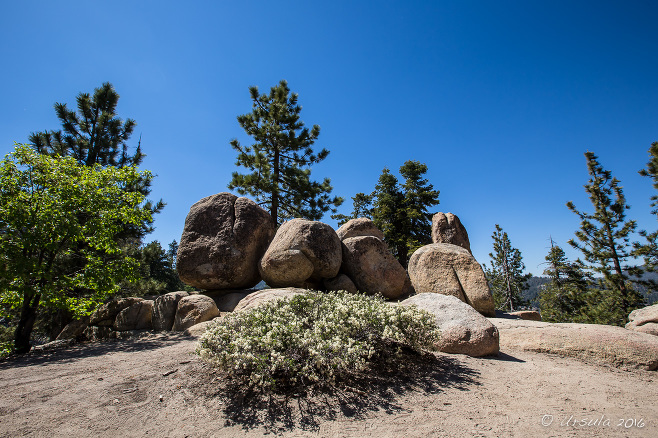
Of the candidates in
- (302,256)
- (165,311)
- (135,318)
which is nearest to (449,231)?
(302,256)

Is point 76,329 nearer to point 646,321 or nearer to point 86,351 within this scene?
point 86,351

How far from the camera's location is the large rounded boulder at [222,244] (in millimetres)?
10945

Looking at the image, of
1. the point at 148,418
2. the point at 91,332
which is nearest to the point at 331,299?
the point at 148,418

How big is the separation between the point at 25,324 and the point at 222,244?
5.41m

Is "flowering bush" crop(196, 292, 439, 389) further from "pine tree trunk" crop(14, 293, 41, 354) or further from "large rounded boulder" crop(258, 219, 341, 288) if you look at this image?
"pine tree trunk" crop(14, 293, 41, 354)

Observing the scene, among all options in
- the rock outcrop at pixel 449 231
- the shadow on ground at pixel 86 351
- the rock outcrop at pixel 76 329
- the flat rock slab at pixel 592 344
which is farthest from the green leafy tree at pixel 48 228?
the rock outcrop at pixel 449 231

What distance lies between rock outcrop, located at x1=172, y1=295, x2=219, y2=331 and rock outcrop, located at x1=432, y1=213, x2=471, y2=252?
34.7ft

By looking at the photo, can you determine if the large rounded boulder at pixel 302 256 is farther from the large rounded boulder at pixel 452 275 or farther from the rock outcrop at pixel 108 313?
the rock outcrop at pixel 108 313

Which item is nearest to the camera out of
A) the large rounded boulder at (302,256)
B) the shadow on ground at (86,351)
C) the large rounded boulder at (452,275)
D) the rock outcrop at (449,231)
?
the shadow on ground at (86,351)

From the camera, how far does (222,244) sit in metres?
11.0

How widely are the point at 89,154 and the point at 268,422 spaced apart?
53.7ft

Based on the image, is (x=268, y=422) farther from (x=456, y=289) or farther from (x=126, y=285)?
(x=126, y=285)

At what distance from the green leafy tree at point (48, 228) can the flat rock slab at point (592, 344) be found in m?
9.72

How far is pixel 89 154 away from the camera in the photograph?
46.3 ft
